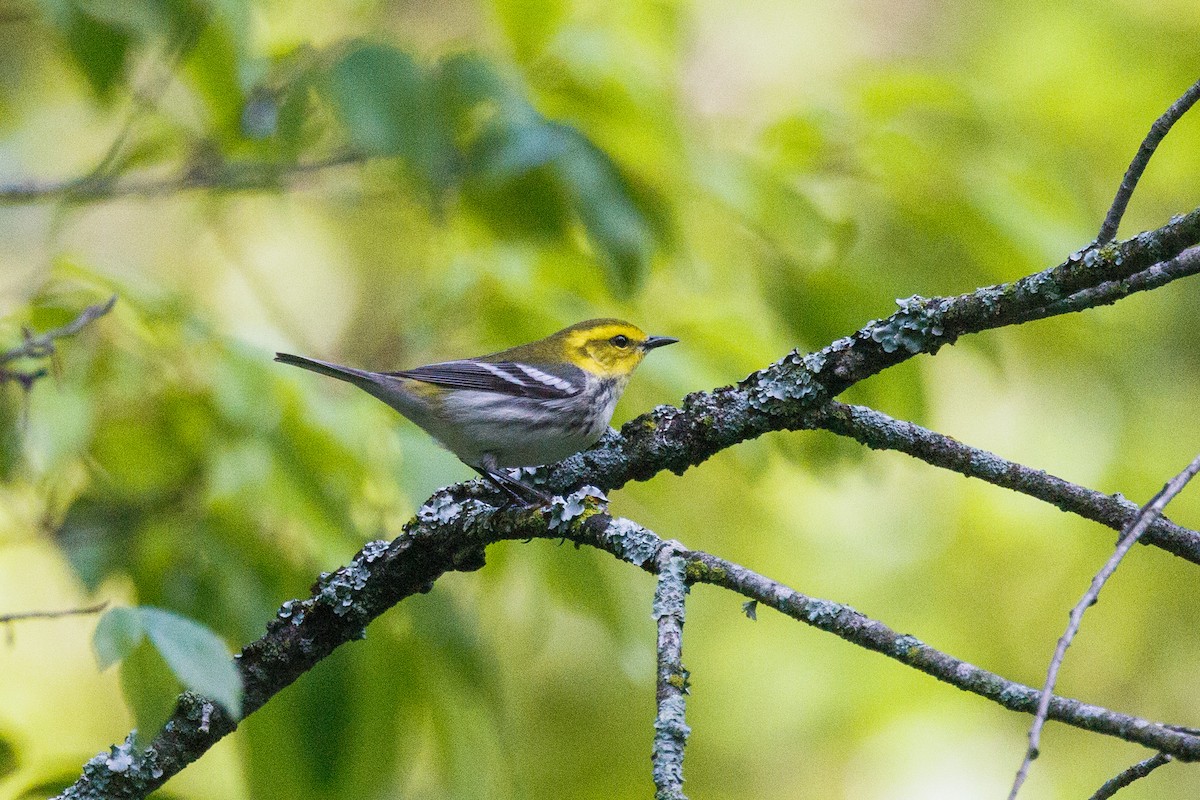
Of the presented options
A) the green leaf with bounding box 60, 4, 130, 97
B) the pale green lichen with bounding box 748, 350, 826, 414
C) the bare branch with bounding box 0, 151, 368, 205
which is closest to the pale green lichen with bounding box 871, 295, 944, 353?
the pale green lichen with bounding box 748, 350, 826, 414

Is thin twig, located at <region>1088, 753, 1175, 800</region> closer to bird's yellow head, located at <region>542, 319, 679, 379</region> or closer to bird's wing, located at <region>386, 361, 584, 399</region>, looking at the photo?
bird's wing, located at <region>386, 361, 584, 399</region>

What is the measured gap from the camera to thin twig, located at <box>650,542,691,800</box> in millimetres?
1680

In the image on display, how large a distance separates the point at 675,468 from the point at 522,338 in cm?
134

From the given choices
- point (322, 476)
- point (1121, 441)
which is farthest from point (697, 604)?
point (322, 476)

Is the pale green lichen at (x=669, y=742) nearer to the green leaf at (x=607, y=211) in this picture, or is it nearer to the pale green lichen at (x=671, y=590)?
the pale green lichen at (x=671, y=590)

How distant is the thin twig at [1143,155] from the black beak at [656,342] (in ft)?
7.95

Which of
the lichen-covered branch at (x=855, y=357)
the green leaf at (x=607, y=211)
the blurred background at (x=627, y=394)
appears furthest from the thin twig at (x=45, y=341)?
the green leaf at (x=607, y=211)

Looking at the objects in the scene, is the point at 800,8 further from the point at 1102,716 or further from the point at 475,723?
the point at 1102,716

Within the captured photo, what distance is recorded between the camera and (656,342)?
4.78 metres

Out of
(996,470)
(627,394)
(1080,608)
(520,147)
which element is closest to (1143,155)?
(996,470)

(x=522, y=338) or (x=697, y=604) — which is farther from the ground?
(x=697, y=604)

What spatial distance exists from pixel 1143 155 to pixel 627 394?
2.40 m

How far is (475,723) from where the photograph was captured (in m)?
3.41

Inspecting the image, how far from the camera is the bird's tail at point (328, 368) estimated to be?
376cm
